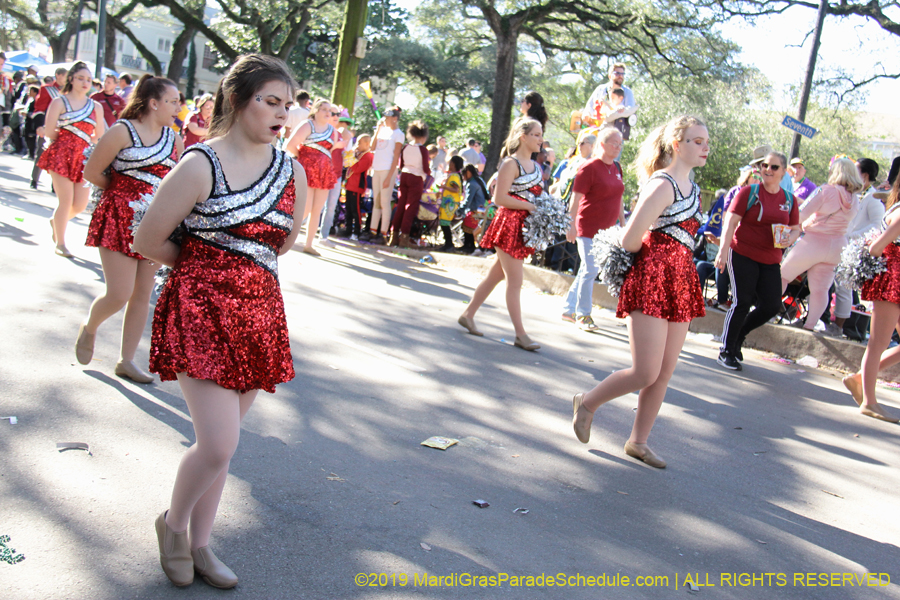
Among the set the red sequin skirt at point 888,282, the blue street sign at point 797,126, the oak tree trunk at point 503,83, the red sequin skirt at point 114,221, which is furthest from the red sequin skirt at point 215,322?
the oak tree trunk at point 503,83

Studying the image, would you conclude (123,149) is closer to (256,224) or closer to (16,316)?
(16,316)

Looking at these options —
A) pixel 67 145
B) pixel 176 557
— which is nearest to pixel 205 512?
pixel 176 557

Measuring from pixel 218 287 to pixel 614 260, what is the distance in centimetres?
260

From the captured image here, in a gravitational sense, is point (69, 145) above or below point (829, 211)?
below

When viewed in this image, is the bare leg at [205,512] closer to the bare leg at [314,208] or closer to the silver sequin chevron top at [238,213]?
the silver sequin chevron top at [238,213]

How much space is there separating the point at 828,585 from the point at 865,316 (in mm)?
6168

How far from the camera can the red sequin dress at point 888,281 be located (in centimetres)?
598

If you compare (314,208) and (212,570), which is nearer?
(212,570)

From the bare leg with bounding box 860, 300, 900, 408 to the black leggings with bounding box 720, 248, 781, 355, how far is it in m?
1.27

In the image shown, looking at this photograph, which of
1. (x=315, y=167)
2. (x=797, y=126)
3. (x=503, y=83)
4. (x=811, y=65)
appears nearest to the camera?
(x=797, y=126)

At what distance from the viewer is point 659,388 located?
4.52 meters

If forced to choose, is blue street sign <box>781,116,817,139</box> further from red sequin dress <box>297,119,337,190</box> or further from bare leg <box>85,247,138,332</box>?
bare leg <box>85,247,138,332</box>

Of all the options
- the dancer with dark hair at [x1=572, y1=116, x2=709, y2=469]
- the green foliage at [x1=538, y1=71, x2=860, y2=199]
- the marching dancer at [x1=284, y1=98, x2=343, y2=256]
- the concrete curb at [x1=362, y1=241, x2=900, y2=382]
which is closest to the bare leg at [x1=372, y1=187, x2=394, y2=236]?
the marching dancer at [x1=284, y1=98, x2=343, y2=256]

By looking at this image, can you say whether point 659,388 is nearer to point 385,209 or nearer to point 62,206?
point 62,206
